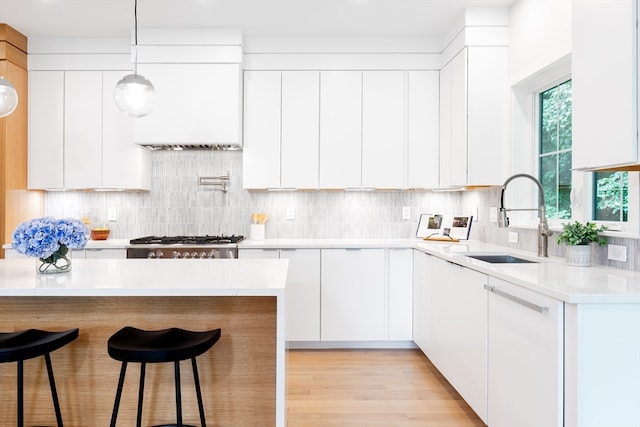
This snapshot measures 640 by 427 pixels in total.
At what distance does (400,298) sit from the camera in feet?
11.8

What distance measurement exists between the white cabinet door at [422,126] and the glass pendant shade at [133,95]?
7.42ft

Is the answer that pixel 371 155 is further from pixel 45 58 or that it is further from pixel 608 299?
pixel 45 58

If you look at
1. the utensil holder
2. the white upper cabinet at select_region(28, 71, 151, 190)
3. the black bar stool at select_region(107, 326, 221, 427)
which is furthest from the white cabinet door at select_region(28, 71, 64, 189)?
the black bar stool at select_region(107, 326, 221, 427)

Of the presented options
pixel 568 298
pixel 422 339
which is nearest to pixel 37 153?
pixel 422 339

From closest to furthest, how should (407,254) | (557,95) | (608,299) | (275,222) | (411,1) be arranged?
(608,299) < (557,95) < (411,1) < (407,254) < (275,222)

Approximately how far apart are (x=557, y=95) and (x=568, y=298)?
1.91 metres

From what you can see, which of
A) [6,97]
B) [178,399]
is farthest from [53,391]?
[6,97]

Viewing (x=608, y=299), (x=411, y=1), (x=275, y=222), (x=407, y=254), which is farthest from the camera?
(x=275, y=222)

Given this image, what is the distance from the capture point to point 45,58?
12.3ft

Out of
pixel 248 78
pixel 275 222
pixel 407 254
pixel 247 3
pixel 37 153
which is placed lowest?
pixel 407 254

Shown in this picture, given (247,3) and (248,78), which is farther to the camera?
(248,78)

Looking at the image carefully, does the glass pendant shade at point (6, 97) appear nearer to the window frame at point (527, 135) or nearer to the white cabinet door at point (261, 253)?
the white cabinet door at point (261, 253)

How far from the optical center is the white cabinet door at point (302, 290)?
3.54 meters

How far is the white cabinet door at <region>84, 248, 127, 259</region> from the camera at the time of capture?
11.4 ft
